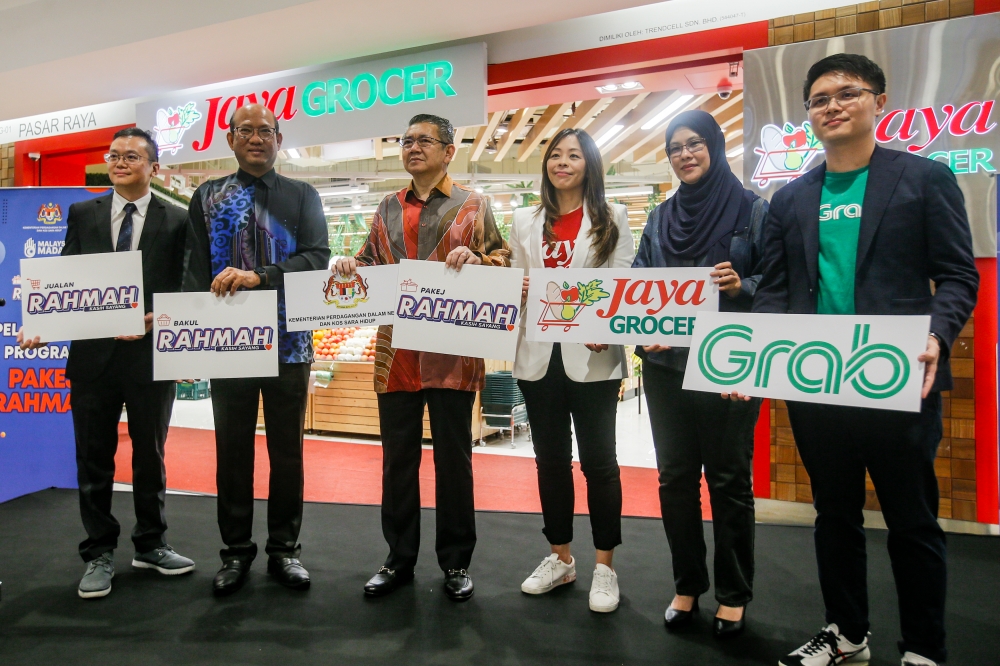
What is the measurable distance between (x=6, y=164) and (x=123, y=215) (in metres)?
5.46

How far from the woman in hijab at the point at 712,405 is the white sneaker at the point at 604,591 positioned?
211 millimetres

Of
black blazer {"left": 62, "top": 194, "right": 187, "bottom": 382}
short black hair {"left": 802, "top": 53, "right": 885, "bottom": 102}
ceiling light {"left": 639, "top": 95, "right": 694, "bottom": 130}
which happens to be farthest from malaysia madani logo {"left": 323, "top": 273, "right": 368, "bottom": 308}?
ceiling light {"left": 639, "top": 95, "right": 694, "bottom": 130}

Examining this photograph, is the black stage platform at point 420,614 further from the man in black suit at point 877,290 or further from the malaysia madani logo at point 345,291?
the malaysia madani logo at point 345,291

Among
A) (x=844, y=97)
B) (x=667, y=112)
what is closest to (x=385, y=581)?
(x=844, y=97)

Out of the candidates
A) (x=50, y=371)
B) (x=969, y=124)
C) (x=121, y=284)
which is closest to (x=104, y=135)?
(x=50, y=371)

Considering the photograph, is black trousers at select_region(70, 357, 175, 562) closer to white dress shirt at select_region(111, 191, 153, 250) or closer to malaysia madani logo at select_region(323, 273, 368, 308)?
white dress shirt at select_region(111, 191, 153, 250)

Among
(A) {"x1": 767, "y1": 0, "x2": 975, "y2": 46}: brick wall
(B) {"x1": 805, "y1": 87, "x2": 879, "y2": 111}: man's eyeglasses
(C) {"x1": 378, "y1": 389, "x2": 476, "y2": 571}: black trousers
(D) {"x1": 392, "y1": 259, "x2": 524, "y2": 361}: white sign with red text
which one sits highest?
(A) {"x1": 767, "y1": 0, "x2": 975, "y2": 46}: brick wall

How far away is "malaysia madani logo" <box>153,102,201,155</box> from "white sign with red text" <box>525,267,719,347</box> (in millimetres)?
4230

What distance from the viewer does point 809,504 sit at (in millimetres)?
3641

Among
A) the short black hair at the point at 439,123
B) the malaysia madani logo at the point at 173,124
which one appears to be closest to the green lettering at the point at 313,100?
the malaysia madani logo at the point at 173,124

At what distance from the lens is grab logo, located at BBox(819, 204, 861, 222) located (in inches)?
68.1

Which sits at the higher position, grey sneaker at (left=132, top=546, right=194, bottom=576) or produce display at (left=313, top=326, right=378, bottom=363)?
produce display at (left=313, top=326, right=378, bottom=363)

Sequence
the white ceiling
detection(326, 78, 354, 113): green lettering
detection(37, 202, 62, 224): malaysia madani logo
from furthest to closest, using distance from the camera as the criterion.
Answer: detection(326, 78, 354, 113): green lettering → detection(37, 202, 62, 224): malaysia madani logo → the white ceiling

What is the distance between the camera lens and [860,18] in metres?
3.52
